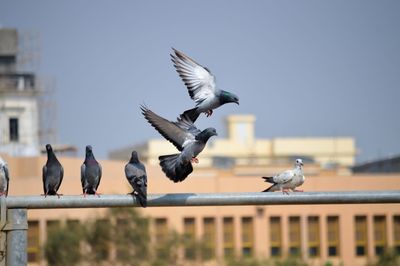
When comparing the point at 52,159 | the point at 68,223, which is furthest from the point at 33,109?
the point at 52,159

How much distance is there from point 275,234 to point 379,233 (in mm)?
6297

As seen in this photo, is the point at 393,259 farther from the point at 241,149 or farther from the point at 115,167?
the point at 241,149

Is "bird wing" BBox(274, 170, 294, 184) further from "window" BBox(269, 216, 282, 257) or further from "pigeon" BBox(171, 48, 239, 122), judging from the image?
"window" BBox(269, 216, 282, 257)

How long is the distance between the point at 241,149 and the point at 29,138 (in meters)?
39.9

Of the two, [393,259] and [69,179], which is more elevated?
[69,179]

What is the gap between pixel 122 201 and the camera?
8.84 m

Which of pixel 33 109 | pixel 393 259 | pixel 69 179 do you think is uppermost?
pixel 33 109

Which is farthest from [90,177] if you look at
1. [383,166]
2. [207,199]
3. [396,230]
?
[383,166]

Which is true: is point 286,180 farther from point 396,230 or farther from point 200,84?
point 396,230

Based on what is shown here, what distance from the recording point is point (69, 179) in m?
54.6

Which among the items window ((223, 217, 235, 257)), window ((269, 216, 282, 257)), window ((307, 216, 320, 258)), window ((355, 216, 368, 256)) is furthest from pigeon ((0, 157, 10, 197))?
window ((355, 216, 368, 256))

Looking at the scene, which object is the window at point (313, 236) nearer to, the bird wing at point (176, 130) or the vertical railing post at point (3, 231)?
the bird wing at point (176, 130)

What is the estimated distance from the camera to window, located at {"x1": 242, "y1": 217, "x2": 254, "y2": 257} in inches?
2360

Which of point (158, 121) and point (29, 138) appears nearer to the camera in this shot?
point (158, 121)
